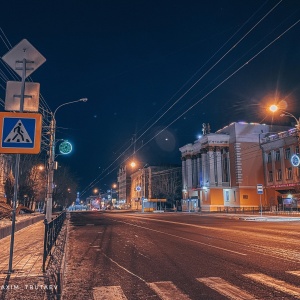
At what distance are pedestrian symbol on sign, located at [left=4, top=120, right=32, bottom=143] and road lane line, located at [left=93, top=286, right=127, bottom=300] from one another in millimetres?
3417

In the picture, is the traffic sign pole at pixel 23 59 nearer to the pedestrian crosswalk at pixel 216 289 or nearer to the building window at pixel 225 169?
the pedestrian crosswalk at pixel 216 289

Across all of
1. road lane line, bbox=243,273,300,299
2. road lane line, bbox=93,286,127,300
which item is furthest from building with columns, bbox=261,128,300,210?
road lane line, bbox=93,286,127,300

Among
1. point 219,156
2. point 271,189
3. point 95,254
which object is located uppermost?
point 219,156

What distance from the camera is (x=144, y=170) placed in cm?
10619

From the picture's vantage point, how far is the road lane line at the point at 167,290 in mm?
6020

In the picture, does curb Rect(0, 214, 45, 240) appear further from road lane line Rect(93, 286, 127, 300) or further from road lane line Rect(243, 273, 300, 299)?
road lane line Rect(243, 273, 300, 299)

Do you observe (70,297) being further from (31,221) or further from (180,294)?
(31,221)

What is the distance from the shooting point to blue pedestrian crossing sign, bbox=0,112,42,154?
23.8 feet

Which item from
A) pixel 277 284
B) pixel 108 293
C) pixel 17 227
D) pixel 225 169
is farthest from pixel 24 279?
pixel 225 169

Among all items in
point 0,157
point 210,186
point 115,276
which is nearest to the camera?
point 115,276

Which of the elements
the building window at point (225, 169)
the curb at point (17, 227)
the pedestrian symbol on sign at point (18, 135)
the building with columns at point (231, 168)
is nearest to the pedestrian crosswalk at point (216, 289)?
the pedestrian symbol on sign at point (18, 135)

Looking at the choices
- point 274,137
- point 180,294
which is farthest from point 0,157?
point 274,137

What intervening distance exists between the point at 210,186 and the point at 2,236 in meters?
49.9

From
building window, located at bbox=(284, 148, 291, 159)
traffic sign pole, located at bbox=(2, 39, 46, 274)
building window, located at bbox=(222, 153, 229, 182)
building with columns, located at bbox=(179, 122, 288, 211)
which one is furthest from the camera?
building window, located at bbox=(222, 153, 229, 182)
